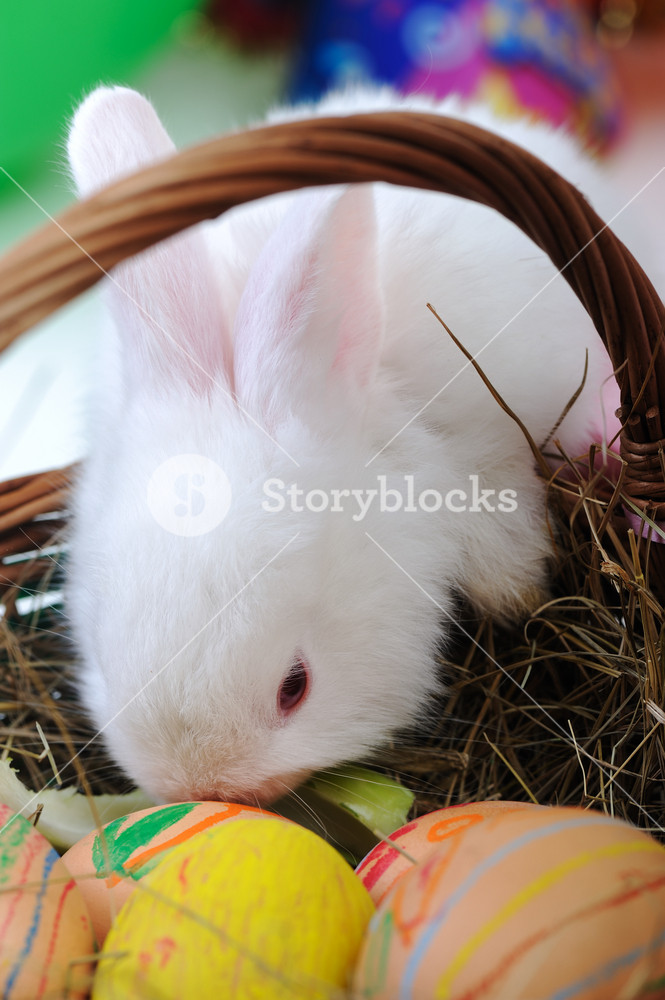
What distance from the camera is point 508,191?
A: 0.80m

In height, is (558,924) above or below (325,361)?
below

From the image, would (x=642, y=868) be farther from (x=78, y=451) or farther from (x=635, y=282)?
(x=78, y=451)

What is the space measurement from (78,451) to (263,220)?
1.55 feet

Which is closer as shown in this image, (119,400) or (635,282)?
(635,282)

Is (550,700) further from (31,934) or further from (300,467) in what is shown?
(31,934)

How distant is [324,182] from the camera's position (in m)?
0.73

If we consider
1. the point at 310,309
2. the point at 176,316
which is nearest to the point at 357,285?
the point at 310,309

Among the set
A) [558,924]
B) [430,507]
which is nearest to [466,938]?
[558,924]

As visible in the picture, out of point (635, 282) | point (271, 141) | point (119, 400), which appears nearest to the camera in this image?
point (271, 141)

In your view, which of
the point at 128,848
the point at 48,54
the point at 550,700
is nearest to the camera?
the point at 128,848

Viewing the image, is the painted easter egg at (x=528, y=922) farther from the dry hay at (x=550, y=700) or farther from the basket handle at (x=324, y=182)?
the basket handle at (x=324, y=182)

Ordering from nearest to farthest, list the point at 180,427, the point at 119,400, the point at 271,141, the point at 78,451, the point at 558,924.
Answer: the point at 558,924 < the point at 271,141 < the point at 180,427 < the point at 119,400 < the point at 78,451

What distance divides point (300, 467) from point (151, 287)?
30 centimetres

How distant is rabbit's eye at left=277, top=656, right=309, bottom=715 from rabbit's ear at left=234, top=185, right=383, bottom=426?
280 mm
